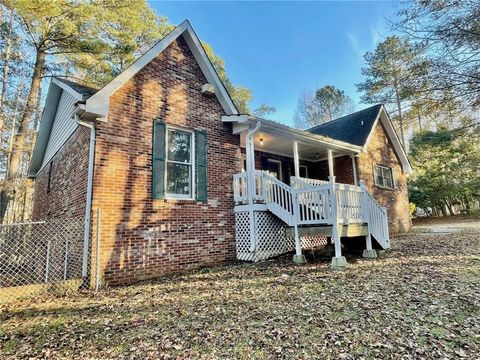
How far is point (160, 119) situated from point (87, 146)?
181 centimetres

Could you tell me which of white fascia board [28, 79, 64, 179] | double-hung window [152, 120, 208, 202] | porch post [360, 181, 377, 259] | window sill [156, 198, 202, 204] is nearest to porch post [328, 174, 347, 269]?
porch post [360, 181, 377, 259]

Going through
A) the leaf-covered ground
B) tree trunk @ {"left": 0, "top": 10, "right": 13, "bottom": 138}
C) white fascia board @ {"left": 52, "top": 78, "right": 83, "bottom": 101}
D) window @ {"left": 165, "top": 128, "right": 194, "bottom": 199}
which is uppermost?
tree trunk @ {"left": 0, "top": 10, "right": 13, "bottom": 138}

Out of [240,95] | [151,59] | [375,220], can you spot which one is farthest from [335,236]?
[240,95]

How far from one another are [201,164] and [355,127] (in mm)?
10224

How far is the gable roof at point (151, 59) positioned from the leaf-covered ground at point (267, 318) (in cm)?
388

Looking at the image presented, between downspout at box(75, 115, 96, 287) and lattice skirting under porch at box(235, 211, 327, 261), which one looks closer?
downspout at box(75, 115, 96, 287)

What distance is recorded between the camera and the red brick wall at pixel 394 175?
44.2ft

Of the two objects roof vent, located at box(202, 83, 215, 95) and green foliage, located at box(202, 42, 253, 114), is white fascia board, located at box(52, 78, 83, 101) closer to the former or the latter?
roof vent, located at box(202, 83, 215, 95)

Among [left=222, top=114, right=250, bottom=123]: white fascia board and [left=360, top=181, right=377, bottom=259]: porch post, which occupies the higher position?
[left=222, top=114, right=250, bottom=123]: white fascia board

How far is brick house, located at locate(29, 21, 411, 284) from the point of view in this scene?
6.41m

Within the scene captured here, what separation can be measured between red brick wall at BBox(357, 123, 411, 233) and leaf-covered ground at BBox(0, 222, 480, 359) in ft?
24.6

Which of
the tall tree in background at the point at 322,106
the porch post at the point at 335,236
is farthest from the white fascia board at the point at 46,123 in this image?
the tall tree in background at the point at 322,106

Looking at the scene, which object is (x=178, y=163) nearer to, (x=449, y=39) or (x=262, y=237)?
(x=262, y=237)

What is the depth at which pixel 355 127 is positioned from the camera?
49.2 feet
